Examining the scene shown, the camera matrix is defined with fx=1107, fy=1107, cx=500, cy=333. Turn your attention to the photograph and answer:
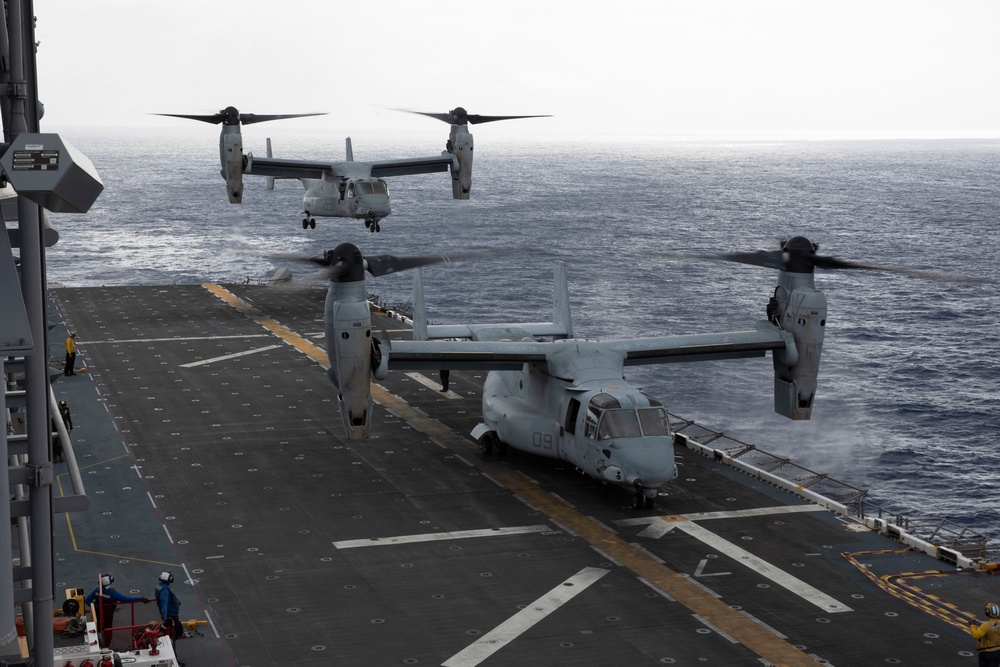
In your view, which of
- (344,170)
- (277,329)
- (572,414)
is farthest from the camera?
(344,170)

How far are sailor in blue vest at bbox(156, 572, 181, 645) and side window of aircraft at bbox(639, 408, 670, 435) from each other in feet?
47.0

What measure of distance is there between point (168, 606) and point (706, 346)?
19.8 meters

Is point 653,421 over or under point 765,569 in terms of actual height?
over

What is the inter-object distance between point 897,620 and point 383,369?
50.5 feet

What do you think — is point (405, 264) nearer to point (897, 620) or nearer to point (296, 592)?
point (296, 592)

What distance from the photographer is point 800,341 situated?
34969 millimetres

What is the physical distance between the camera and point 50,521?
11148 millimetres

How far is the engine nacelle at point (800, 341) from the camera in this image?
34.8 metres

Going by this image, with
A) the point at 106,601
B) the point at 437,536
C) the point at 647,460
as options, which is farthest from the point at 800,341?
the point at 106,601

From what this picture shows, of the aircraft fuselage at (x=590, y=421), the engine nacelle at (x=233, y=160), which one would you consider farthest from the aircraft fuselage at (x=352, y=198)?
the aircraft fuselage at (x=590, y=421)

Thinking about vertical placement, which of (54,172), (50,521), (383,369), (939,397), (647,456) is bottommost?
(939,397)

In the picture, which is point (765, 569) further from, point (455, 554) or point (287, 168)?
point (287, 168)

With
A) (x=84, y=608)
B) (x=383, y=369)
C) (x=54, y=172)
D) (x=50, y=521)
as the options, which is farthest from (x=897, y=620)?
(x=54, y=172)

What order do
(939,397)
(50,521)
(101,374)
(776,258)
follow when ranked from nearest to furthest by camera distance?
(50,521), (776,258), (101,374), (939,397)
